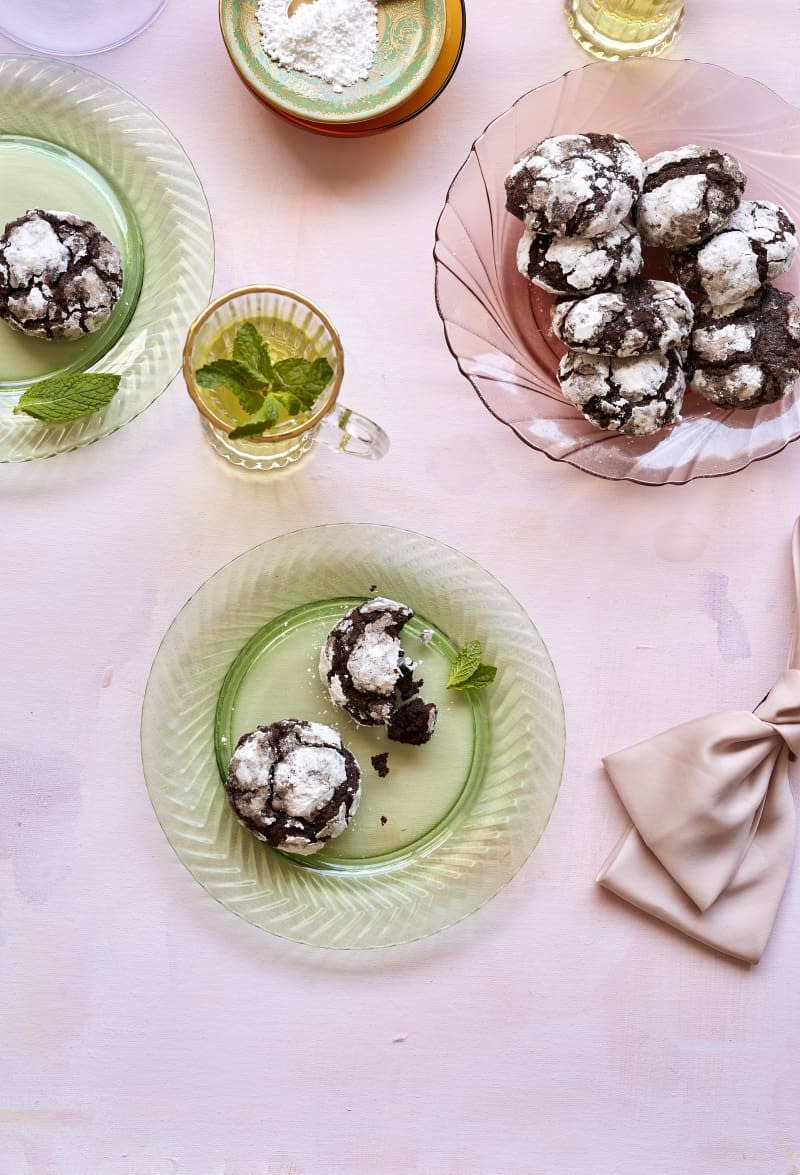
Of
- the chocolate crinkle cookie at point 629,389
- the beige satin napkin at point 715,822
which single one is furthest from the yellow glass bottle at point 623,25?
the beige satin napkin at point 715,822

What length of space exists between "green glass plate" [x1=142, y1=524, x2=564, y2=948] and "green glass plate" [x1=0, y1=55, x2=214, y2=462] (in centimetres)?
48

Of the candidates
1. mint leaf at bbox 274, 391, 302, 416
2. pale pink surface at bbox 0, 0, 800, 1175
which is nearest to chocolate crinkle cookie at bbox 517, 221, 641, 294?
pale pink surface at bbox 0, 0, 800, 1175

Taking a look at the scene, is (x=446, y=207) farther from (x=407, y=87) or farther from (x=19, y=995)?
(x=19, y=995)

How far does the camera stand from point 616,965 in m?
2.08

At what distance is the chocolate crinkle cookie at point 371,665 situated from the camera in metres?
1.88

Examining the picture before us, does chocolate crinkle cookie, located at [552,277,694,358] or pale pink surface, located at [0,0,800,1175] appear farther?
pale pink surface, located at [0,0,800,1175]

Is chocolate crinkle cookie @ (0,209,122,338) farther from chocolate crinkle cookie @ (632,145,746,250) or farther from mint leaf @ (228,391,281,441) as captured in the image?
chocolate crinkle cookie @ (632,145,746,250)

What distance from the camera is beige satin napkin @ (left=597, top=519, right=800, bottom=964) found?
1989 millimetres

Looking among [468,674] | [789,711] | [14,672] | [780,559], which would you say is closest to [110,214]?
[14,672]

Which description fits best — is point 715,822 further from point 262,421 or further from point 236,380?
point 236,380

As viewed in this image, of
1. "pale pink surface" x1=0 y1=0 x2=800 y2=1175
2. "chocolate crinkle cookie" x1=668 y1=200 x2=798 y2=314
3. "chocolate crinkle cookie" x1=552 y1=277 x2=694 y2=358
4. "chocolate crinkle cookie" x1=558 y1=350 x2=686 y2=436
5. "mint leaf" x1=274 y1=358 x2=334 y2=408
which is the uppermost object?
"chocolate crinkle cookie" x1=668 y1=200 x2=798 y2=314

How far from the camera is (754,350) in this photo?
188 centimetres

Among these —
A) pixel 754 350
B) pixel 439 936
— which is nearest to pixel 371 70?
pixel 754 350

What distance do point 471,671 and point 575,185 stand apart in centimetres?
99
